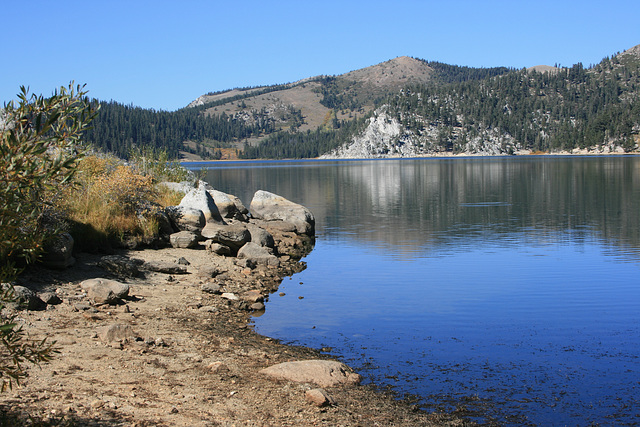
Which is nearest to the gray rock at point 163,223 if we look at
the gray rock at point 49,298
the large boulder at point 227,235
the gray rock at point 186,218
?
the gray rock at point 186,218

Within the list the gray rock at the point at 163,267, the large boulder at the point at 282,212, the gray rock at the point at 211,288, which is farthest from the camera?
the large boulder at the point at 282,212

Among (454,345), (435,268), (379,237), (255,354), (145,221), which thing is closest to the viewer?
(255,354)

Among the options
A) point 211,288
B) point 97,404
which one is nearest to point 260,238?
point 211,288

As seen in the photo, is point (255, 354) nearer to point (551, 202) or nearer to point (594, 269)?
point (594, 269)

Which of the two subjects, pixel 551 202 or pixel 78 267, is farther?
pixel 551 202

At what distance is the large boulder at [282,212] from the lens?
96.7 ft

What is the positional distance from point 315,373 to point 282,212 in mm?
21423

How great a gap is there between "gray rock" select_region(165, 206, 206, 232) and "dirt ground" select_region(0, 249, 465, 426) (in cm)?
734

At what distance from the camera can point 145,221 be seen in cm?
1920

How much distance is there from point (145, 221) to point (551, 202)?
3277 centimetres

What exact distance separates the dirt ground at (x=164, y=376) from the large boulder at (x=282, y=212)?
1557cm

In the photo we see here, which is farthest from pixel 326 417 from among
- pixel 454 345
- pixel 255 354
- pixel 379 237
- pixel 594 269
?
pixel 379 237

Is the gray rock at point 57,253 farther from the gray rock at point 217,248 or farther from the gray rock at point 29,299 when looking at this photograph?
the gray rock at point 217,248

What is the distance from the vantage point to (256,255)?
20.7m
